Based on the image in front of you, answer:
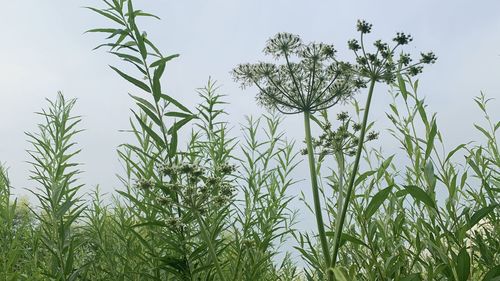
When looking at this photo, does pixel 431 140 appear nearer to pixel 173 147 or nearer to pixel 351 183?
pixel 351 183

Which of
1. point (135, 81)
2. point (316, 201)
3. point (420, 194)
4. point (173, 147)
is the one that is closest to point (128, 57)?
point (135, 81)

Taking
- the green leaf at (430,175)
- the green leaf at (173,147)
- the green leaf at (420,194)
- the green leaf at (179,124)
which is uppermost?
the green leaf at (179,124)

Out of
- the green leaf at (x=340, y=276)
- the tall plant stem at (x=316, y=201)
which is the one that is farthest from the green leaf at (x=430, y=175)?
the green leaf at (x=340, y=276)

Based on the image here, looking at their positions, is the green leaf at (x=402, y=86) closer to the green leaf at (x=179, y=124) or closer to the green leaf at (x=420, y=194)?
the green leaf at (x=420, y=194)

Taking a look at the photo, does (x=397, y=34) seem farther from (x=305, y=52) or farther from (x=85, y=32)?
(x=85, y=32)

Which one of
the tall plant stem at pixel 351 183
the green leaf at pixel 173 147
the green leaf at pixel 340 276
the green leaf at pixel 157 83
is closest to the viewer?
the green leaf at pixel 340 276

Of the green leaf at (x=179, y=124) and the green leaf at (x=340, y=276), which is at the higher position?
the green leaf at (x=179, y=124)

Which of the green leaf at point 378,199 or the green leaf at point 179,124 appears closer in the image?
the green leaf at point 378,199

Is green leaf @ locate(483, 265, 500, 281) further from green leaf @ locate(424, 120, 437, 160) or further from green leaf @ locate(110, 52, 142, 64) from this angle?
green leaf @ locate(110, 52, 142, 64)

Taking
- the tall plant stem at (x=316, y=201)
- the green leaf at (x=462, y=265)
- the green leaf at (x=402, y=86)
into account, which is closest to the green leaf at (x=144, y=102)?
the tall plant stem at (x=316, y=201)

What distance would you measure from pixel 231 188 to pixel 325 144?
477 mm

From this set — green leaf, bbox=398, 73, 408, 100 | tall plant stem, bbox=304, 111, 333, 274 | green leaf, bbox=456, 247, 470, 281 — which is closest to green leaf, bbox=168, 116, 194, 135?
tall plant stem, bbox=304, 111, 333, 274

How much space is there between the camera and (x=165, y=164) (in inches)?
71.9

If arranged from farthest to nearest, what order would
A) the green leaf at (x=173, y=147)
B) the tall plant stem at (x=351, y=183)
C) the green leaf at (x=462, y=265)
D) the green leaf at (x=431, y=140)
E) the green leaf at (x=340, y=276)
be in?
the green leaf at (x=173, y=147), the green leaf at (x=431, y=140), the tall plant stem at (x=351, y=183), the green leaf at (x=462, y=265), the green leaf at (x=340, y=276)
